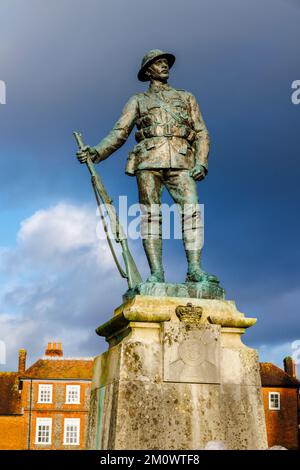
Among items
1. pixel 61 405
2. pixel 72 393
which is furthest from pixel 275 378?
pixel 61 405

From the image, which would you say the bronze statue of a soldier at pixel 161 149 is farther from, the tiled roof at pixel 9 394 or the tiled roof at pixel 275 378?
the tiled roof at pixel 275 378

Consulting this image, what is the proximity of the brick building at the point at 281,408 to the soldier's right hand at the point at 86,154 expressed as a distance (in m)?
48.2

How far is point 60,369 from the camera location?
56531 millimetres

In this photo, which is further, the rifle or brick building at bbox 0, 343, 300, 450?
brick building at bbox 0, 343, 300, 450

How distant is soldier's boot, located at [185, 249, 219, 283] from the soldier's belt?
155 cm

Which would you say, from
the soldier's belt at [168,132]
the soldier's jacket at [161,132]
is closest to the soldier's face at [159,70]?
the soldier's jacket at [161,132]

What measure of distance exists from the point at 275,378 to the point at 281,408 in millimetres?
2572

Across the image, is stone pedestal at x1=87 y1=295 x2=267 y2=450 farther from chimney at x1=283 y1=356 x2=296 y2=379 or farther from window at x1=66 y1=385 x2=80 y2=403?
chimney at x1=283 y1=356 x2=296 y2=379

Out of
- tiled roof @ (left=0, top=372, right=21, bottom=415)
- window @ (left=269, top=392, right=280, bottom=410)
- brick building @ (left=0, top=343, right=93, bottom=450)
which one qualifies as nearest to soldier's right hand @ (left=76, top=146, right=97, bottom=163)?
brick building @ (left=0, top=343, right=93, bottom=450)

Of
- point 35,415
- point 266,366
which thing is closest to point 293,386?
point 266,366

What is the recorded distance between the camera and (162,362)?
24.8 feet

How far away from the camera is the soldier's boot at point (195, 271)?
27.3 ft

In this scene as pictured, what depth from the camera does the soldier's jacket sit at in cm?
883
